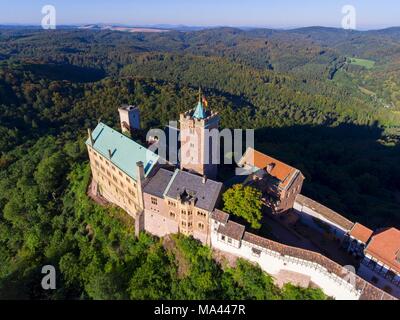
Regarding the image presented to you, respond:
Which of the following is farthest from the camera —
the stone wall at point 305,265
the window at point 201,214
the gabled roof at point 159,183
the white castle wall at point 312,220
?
the white castle wall at point 312,220

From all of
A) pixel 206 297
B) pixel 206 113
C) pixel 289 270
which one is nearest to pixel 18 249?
pixel 206 297

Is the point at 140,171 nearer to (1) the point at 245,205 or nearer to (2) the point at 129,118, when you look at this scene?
(1) the point at 245,205

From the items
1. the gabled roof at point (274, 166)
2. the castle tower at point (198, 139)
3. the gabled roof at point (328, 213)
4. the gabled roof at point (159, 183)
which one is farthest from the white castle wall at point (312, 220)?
the gabled roof at point (159, 183)

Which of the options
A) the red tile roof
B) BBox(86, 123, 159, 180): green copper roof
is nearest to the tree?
BBox(86, 123, 159, 180): green copper roof

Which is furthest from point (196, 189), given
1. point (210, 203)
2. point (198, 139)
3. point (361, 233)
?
point (361, 233)

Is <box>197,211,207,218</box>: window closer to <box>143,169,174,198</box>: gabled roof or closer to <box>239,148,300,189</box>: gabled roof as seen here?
<box>143,169,174,198</box>: gabled roof

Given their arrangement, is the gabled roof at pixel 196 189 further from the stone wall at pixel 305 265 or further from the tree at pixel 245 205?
the stone wall at pixel 305 265
